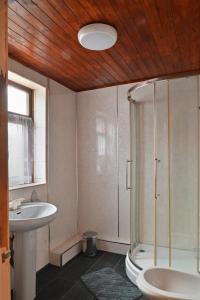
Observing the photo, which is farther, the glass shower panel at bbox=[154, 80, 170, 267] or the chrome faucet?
the glass shower panel at bbox=[154, 80, 170, 267]

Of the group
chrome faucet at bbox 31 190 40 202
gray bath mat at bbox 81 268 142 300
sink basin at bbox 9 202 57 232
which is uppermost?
chrome faucet at bbox 31 190 40 202

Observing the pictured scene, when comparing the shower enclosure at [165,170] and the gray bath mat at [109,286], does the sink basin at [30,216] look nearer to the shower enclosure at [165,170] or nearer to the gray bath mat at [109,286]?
the gray bath mat at [109,286]

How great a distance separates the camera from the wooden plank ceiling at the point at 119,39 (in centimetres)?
165

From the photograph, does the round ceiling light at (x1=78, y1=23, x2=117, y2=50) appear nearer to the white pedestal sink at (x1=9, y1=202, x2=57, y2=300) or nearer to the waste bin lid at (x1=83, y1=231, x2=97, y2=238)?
the white pedestal sink at (x1=9, y1=202, x2=57, y2=300)

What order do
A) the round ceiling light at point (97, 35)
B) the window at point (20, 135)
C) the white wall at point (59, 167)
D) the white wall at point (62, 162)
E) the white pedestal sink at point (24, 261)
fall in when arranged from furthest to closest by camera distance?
1. the white wall at point (62, 162)
2. the white wall at point (59, 167)
3. the window at point (20, 135)
4. the white pedestal sink at point (24, 261)
5. the round ceiling light at point (97, 35)

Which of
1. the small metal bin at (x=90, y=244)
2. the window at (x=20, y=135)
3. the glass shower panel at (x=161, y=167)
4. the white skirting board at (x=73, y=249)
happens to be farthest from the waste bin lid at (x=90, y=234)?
the window at (x=20, y=135)

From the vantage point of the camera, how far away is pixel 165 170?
2887 mm

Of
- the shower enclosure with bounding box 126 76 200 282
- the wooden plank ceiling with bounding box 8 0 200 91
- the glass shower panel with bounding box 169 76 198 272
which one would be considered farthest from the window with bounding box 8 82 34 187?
the glass shower panel with bounding box 169 76 198 272

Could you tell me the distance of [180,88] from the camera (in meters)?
2.84

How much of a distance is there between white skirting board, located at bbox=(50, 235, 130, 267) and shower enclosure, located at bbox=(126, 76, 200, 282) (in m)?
0.33

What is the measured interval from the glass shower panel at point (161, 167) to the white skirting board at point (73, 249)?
525mm

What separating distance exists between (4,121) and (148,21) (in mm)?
1454

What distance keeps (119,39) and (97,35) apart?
318 mm

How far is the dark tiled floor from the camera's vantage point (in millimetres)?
2236
